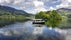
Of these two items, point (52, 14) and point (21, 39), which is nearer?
point (21, 39)

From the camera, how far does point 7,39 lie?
21562 millimetres

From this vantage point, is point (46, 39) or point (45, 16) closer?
point (46, 39)

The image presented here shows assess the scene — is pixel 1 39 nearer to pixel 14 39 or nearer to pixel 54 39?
pixel 14 39

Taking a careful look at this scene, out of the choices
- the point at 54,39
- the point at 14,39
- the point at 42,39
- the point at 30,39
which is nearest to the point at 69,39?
the point at 54,39

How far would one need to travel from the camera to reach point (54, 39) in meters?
22.0

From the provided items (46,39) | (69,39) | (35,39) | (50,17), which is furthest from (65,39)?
(50,17)

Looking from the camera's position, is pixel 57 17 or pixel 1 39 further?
pixel 57 17

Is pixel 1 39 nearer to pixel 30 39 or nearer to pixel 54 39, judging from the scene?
pixel 30 39

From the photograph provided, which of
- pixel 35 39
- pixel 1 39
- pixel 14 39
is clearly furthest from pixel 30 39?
pixel 1 39

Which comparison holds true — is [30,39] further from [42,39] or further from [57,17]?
[57,17]

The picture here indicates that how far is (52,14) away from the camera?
72.4 metres

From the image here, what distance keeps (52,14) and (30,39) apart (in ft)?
170

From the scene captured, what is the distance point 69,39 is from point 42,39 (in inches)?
128

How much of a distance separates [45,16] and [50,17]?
152 inches
